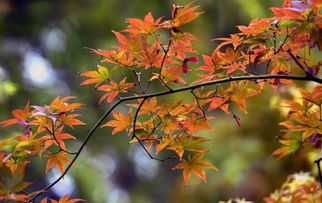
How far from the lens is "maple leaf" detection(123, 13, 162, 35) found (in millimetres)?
875

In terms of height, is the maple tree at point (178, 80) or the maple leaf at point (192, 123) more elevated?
the maple tree at point (178, 80)

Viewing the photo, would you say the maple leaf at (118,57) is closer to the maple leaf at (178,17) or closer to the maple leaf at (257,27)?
the maple leaf at (178,17)

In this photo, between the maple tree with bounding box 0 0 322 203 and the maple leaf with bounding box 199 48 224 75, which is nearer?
the maple tree with bounding box 0 0 322 203

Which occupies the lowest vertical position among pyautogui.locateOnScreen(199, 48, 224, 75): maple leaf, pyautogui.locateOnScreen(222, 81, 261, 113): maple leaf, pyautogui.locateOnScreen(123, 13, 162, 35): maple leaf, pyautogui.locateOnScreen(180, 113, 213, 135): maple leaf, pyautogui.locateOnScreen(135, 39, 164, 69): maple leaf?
pyautogui.locateOnScreen(180, 113, 213, 135): maple leaf

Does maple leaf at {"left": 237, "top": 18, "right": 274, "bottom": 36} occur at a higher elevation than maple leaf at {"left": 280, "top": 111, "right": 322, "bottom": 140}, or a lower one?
higher

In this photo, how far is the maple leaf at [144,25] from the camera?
2.87ft

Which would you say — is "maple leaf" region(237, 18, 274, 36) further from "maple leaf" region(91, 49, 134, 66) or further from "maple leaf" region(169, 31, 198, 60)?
"maple leaf" region(91, 49, 134, 66)

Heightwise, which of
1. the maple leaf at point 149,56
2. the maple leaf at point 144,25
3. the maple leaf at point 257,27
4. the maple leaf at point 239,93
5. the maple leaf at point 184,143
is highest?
the maple leaf at point 144,25

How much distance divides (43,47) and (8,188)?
4.38 meters

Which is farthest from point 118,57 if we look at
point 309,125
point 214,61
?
point 309,125

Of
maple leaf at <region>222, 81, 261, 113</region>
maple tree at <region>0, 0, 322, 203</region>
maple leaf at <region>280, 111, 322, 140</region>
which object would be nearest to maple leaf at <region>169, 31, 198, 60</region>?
maple tree at <region>0, 0, 322, 203</region>

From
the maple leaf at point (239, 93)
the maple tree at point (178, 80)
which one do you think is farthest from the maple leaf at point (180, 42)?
the maple leaf at point (239, 93)

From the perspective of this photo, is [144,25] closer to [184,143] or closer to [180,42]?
[180,42]

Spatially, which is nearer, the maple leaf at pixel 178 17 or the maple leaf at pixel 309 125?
the maple leaf at pixel 178 17
